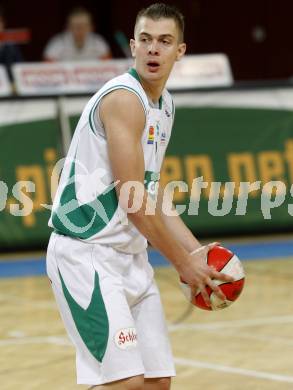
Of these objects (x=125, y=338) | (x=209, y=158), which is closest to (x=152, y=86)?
(x=125, y=338)

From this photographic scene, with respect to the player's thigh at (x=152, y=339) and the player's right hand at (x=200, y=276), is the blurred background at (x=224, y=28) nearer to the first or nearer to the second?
the player's thigh at (x=152, y=339)

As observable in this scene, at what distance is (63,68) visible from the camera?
11.5 metres

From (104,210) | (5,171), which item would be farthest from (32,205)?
(104,210)

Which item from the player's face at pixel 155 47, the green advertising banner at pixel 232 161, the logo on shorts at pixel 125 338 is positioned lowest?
the green advertising banner at pixel 232 161

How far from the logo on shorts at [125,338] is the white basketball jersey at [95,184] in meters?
0.42

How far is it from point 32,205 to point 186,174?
174cm

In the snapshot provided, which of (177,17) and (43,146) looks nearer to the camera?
(177,17)

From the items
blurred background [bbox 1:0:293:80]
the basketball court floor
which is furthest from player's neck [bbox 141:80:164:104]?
blurred background [bbox 1:0:293:80]

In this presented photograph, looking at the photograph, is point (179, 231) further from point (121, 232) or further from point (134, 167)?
point (134, 167)

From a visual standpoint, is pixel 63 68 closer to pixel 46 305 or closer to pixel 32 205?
pixel 32 205

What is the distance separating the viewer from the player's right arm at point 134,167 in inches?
168

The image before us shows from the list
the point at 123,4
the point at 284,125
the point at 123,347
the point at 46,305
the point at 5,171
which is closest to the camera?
the point at 123,347

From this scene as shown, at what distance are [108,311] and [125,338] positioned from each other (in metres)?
0.14

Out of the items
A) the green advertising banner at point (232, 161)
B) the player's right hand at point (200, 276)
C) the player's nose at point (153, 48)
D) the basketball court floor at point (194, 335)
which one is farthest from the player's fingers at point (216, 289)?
the green advertising banner at point (232, 161)
